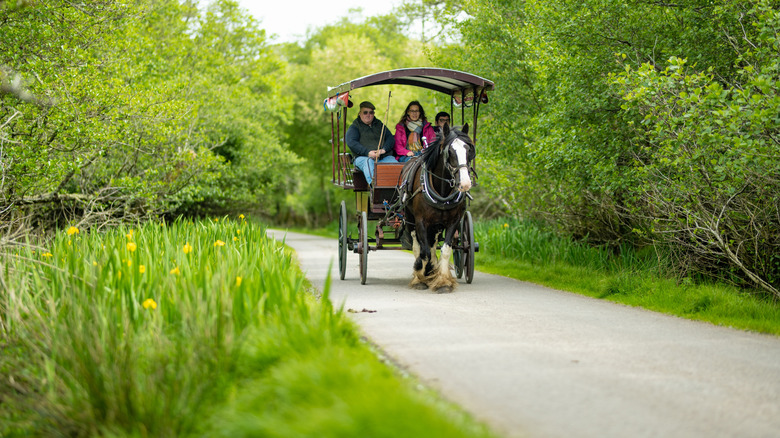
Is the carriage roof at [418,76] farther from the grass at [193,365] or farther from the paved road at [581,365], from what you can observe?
the grass at [193,365]

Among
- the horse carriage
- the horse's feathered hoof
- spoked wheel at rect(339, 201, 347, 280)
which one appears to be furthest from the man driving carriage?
the horse's feathered hoof

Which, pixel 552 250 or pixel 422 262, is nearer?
pixel 422 262

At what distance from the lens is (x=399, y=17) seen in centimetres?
3547

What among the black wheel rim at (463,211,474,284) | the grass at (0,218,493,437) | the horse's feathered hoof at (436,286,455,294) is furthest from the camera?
the black wheel rim at (463,211,474,284)

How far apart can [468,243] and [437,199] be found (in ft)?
4.35

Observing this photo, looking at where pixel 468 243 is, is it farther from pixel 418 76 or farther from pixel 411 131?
pixel 418 76

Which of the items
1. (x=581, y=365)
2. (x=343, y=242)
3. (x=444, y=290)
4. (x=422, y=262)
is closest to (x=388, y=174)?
(x=343, y=242)

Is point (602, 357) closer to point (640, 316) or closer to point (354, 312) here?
point (640, 316)

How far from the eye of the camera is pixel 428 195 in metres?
11.0

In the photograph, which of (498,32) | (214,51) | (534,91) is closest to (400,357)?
(534,91)

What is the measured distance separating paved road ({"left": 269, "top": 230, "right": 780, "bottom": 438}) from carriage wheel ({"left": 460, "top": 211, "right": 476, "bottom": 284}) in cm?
200

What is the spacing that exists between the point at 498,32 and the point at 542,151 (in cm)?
602

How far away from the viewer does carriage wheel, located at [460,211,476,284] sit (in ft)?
39.4

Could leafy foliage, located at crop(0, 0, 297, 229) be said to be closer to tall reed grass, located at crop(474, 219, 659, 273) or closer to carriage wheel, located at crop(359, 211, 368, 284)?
carriage wheel, located at crop(359, 211, 368, 284)
